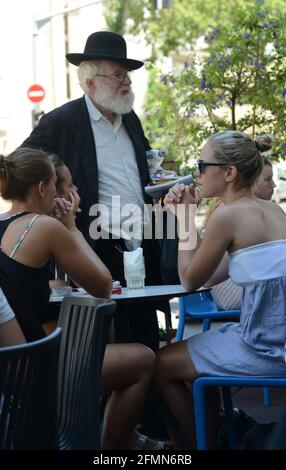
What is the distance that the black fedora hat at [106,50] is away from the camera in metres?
5.52

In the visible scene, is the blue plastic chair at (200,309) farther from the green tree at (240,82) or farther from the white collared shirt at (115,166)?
the green tree at (240,82)

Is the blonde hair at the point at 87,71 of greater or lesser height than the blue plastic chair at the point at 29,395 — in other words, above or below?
above

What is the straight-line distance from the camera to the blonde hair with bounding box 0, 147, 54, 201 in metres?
3.79

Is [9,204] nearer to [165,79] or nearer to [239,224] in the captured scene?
[239,224]

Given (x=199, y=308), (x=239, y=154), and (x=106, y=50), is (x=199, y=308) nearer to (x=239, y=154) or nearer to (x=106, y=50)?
(x=106, y=50)

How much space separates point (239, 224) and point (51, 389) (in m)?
1.52

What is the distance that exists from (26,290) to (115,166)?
1849 millimetres

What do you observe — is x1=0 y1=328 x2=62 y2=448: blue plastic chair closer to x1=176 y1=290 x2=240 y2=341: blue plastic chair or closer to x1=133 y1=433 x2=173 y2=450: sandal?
x1=133 y1=433 x2=173 y2=450: sandal

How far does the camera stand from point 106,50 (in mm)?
5570

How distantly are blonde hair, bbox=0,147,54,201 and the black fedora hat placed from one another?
1818 millimetres

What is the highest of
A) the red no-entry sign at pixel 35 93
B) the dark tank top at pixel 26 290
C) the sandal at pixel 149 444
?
the dark tank top at pixel 26 290

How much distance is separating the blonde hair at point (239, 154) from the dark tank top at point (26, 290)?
87 cm

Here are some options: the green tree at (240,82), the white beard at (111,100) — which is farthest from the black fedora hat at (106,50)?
the green tree at (240,82)

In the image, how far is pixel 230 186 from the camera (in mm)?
3963
